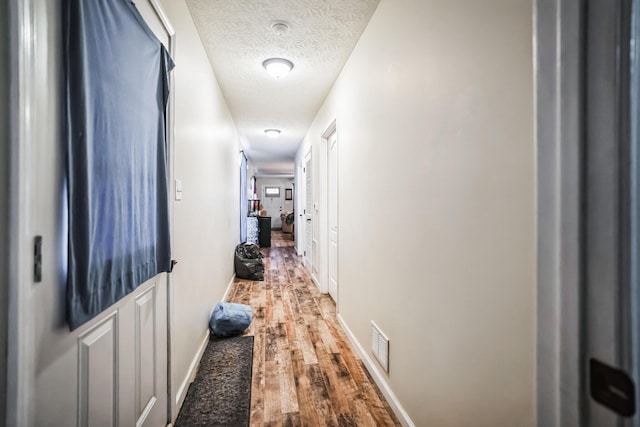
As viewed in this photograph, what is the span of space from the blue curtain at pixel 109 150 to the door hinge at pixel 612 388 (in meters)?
1.11

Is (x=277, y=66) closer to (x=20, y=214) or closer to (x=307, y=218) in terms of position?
(x=20, y=214)

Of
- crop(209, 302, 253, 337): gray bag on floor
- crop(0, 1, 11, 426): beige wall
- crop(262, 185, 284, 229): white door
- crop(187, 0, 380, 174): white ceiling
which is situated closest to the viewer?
crop(0, 1, 11, 426): beige wall

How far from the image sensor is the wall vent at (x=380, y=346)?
67.9 inches

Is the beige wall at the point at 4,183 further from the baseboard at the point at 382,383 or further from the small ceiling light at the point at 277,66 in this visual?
the small ceiling light at the point at 277,66

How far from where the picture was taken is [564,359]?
0.47m

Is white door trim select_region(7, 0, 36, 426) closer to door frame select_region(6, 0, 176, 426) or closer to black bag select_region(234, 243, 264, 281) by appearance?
door frame select_region(6, 0, 176, 426)

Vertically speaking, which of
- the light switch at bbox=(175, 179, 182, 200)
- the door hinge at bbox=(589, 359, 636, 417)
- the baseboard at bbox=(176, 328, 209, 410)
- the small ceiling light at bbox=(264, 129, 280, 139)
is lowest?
the baseboard at bbox=(176, 328, 209, 410)

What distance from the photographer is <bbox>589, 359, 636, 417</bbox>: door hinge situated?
40 cm

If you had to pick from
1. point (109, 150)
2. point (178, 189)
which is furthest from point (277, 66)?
point (109, 150)

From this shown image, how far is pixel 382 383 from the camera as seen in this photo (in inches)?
69.6

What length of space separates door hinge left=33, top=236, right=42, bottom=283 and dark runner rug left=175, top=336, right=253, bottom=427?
4.28 ft

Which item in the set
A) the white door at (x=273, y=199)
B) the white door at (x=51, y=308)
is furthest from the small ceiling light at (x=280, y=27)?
the white door at (x=273, y=199)

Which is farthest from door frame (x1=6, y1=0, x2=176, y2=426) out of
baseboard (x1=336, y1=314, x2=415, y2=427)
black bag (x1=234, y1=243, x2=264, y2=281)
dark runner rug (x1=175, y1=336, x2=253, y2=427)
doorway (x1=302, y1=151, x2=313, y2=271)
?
doorway (x1=302, y1=151, x2=313, y2=271)

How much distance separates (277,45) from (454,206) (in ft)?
6.59
